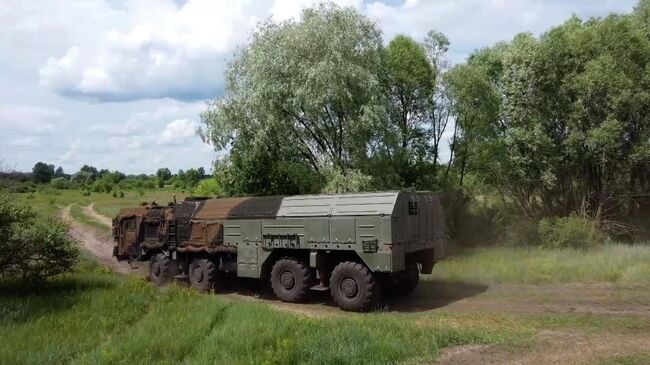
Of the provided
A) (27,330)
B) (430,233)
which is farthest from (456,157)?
(27,330)

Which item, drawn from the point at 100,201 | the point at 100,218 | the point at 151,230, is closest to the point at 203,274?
the point at 151,230

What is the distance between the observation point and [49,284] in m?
13.6

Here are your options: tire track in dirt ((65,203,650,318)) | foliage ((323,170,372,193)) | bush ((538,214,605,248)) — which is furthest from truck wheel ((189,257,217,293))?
bush ((538,214,605,248))

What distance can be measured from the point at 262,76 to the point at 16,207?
9089 millimetres

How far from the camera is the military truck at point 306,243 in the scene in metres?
12.2

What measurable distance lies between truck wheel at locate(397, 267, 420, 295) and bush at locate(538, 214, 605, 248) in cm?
832

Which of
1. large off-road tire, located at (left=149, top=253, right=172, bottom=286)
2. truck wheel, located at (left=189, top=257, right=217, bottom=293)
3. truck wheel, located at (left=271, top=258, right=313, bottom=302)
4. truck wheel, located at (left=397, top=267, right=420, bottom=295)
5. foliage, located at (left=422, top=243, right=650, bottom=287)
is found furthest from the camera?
large off-road tire, located at (left=149, top=253, right=172, bottom=286)

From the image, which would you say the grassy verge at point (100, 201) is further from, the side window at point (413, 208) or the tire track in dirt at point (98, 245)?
the side window at point (413, 208)

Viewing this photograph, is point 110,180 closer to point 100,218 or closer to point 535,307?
point 100,218

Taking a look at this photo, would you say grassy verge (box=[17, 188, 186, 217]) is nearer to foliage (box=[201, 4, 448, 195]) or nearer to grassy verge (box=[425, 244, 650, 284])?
foliage (box=[201, 4, 448, 195])

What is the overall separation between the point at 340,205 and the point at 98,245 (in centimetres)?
1716

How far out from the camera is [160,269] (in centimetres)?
1616

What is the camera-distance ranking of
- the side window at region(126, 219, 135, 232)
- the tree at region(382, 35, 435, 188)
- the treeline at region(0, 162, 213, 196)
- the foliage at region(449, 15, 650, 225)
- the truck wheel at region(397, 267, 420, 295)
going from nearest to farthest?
1. the truck wheel at region(397, 267, 420, 295)
2. the side window at region(126, 219, 135, 232)
3. the foliage at region(449, 15, 650, 225)
4. the tree at region(382, 35, 435, 188)
5. the treeline at region(0, 162, 213, 196)

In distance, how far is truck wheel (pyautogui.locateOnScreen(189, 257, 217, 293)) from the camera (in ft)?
49.3
